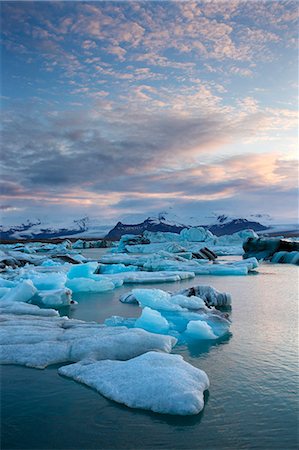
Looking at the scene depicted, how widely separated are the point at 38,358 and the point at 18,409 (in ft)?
4.43

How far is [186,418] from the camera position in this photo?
12.3 ft

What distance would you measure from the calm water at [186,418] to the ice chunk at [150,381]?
0.10m

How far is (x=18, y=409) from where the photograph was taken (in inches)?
157

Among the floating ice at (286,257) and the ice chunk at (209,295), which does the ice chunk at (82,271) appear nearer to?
the ice chunk at (209,295)

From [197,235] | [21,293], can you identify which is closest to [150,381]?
[21,293]

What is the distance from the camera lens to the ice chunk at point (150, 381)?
3881 millimetres

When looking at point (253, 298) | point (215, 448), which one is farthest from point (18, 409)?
point (253, 298)

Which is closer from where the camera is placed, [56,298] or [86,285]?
[56,298]

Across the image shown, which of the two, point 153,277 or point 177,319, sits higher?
point 177,319

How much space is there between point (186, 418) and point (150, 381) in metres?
0.55

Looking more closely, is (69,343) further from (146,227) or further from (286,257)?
(146,227)

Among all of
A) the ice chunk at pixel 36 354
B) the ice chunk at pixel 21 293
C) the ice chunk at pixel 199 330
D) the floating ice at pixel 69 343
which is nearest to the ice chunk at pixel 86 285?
the ice chunk at pixel 21 293

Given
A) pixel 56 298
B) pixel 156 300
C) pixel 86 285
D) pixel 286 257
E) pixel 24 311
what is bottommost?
pixel 286 257

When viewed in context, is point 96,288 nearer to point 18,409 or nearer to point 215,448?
point 18,409
